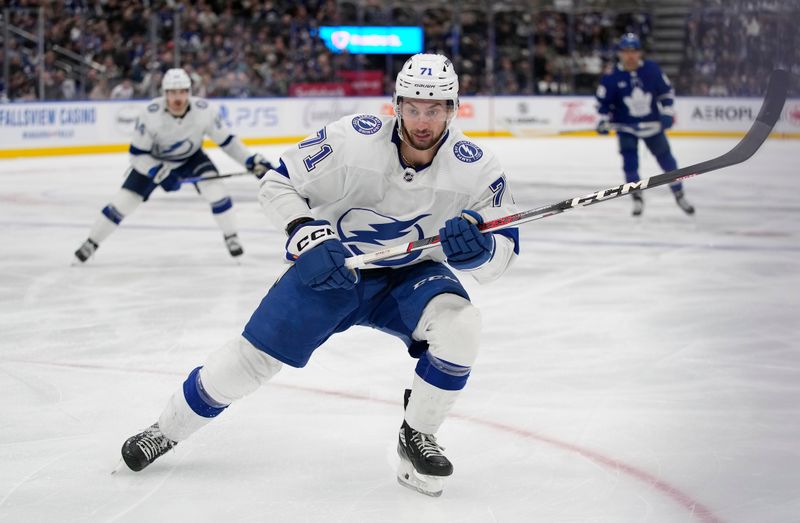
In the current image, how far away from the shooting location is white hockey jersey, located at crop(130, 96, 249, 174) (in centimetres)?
606

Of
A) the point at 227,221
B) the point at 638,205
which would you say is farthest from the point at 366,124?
the point at 638,205

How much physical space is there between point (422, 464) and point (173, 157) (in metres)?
3.94

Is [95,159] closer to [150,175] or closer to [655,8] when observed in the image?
[150,175]

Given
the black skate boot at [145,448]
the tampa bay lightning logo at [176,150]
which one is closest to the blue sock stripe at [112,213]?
the tampa bay lightning logo at [176,150]

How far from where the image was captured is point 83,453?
2918mm

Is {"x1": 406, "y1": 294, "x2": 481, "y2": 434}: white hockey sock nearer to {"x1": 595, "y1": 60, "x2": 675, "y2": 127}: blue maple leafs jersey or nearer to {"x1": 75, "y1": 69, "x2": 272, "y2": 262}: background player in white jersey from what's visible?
{"x1": 75, "y1": 69, "x2": 272, "y2": 262}: background player in white jersey

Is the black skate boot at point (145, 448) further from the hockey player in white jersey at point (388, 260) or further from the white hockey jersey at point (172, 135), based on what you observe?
the white hockey jersey at point (172, 135)

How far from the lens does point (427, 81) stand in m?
2.55

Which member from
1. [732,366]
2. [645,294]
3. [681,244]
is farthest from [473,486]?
[681,244]

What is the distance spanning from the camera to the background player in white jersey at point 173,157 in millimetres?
6059

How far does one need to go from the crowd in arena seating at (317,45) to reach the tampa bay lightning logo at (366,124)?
10119 mm

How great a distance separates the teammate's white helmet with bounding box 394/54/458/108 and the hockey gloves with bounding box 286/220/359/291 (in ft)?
1.16

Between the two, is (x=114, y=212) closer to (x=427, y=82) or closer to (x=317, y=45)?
(x=427, y=82)

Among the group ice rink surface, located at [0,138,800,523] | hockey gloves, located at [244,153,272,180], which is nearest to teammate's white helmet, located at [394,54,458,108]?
ice rink surface, located at [0,138,800,523]
